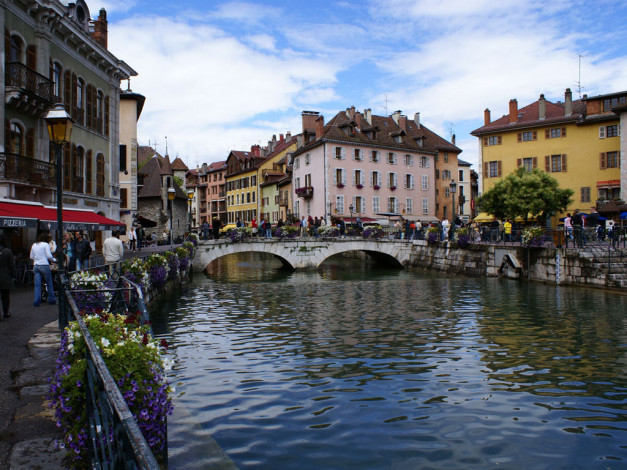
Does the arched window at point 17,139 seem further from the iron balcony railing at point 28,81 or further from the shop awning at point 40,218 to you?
the shop awning at point 40,218

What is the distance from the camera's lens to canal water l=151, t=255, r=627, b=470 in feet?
21.2

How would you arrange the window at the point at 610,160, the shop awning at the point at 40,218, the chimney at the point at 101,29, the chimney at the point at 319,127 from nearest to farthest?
the shop awning at the point at 40,218, the chimney at the point at 101,29, the window at the point at 610,160, the chimney at the point at 319,127

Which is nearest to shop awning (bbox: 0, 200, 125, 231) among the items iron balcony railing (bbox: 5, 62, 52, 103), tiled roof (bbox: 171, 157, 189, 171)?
iron balcony railing (bbox: 5, 62, 52, 103)

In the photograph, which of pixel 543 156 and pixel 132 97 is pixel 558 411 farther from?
pixel 543 156

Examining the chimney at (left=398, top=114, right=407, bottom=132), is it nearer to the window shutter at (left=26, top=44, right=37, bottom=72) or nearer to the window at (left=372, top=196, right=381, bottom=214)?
the window at (left=372, top=196, right=381, bottom=214)

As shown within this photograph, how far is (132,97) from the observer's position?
37.9 m

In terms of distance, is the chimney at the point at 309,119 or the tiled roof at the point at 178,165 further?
the tiled roof at the point at 178,165

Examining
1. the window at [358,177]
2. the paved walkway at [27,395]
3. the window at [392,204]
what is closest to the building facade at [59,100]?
the paved walkway at [27,395]

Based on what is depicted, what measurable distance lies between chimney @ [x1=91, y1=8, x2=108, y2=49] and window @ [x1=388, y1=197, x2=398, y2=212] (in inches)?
1324

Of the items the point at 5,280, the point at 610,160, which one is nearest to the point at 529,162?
the point at 610,160

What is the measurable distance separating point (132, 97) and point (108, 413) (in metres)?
38.0

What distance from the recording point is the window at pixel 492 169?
5125 centimetres

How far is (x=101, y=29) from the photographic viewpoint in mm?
27766


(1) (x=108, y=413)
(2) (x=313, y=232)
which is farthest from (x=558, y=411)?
(2) (x=313, y=232)
